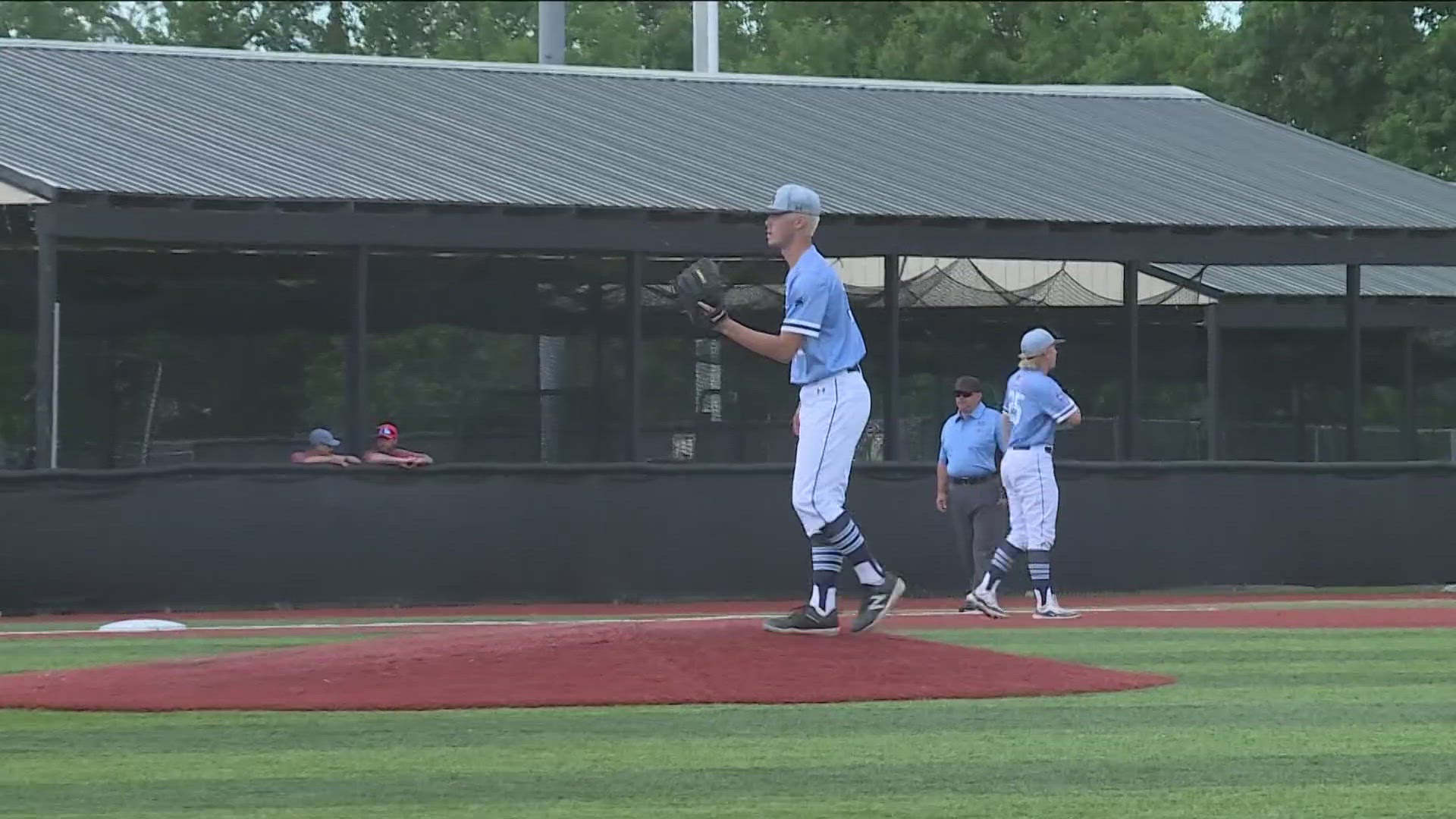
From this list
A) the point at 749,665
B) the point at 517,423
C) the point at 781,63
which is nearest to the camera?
the point at 749,665

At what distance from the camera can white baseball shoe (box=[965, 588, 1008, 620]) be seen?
14.9 metres

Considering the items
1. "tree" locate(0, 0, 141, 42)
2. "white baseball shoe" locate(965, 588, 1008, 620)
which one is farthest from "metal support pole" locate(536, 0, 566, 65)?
"tree" locate(0, 0, 141, 42)

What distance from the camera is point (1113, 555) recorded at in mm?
18484

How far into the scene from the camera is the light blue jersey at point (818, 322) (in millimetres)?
9602

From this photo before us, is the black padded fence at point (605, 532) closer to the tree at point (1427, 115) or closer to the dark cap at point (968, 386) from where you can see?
the dark cap at point (968, 386)

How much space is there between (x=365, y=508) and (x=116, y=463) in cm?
576

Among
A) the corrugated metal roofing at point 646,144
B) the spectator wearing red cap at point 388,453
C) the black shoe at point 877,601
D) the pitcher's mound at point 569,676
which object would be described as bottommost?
the pitcher's mound at point 569,676

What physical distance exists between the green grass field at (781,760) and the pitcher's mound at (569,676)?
0.61 ft

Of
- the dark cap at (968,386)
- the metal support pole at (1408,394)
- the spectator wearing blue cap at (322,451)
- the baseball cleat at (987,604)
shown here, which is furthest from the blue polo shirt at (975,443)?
the metal support pole at (1408,394)

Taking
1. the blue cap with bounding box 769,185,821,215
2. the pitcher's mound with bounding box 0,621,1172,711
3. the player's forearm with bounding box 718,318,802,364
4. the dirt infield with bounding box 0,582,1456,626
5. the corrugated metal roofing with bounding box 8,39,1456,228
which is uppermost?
the corrugated metal roofing with bounding box 8,39,1456,228

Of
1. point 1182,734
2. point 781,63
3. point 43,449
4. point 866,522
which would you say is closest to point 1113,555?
point 866,522

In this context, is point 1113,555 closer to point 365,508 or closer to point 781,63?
point 365,508

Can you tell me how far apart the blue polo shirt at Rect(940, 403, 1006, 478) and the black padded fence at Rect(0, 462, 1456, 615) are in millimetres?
1606

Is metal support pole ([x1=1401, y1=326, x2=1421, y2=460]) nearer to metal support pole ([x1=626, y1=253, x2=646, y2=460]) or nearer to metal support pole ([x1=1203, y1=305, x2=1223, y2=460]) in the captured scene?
metal support pole ([x1=1203, y1=305, x2=1223, y2=460])
